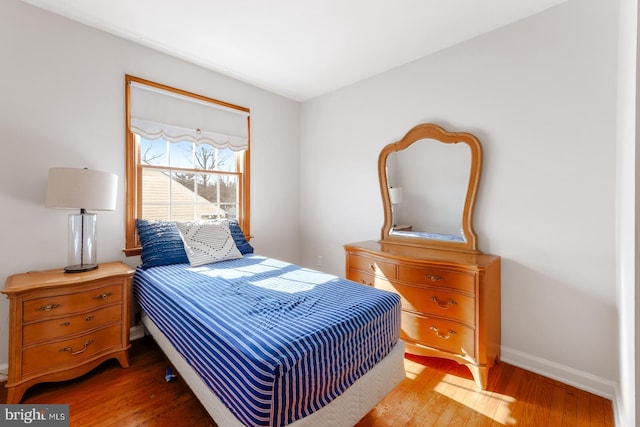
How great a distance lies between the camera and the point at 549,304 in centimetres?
200

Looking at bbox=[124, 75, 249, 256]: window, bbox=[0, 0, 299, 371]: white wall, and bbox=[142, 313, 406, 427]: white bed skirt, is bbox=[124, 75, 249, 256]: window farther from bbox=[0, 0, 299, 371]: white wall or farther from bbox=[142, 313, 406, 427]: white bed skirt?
bbox=[142, 313, 406, 427]: white bed skirt

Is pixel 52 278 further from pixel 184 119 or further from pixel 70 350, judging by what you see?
pixel 184 119

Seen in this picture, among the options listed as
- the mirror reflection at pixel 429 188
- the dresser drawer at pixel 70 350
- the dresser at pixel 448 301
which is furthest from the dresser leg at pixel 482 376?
the dresser drawer at pixel 70 350

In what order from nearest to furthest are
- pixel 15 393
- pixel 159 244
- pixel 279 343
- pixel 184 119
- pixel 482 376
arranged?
pixel 279 343
pixel 15 393
pixel 482 376
pixel 159 244
pixel 184 119

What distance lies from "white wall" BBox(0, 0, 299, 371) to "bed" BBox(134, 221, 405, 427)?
0.86 metres

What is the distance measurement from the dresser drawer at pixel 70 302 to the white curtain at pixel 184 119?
1.37 m

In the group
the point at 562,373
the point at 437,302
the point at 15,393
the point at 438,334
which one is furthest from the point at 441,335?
the point at 15,393

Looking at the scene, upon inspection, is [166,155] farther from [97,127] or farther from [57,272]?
[57,272]

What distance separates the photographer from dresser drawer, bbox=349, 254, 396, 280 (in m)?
2.32

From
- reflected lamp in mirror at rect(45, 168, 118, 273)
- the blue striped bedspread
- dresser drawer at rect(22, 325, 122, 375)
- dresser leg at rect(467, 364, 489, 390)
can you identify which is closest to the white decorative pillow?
the blue striped bedspread

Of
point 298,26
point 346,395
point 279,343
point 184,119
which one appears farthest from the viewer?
point 184,119

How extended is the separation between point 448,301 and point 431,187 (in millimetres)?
1046

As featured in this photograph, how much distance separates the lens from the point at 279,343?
1.15m

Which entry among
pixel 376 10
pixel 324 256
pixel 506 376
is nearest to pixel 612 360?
pixel 506 376
